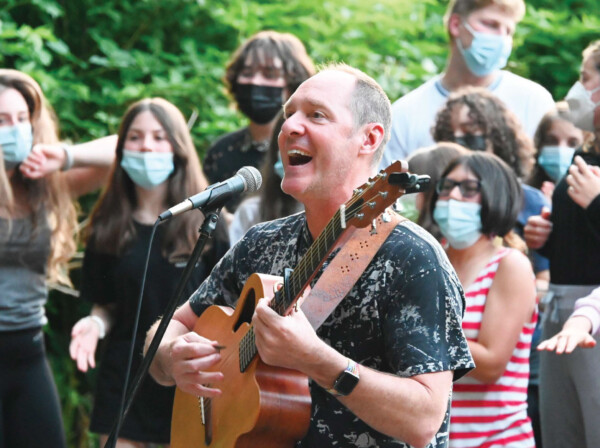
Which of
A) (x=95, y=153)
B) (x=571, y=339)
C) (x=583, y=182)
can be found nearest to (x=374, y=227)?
(x=571, y=339)

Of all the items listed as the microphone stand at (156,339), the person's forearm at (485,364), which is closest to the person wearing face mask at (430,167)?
the person's forearm at (485,364)

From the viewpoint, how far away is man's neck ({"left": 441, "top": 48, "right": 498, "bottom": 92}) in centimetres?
567

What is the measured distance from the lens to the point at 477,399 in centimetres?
406

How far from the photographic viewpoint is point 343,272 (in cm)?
269

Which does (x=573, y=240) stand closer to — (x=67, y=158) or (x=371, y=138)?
(x=371, y=138)

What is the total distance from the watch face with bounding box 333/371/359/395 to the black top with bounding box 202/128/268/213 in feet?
10.3

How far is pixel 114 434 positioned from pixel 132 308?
2.16 meters

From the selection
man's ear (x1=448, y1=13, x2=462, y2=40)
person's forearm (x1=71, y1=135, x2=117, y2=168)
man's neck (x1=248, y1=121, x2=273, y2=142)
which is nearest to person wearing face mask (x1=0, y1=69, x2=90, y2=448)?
person's forearm (x1=71, y1=135, x2=117, y2=168)

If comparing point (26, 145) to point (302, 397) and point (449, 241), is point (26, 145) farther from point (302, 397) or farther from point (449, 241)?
point (302, 397)

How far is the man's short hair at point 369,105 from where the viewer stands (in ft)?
9.77

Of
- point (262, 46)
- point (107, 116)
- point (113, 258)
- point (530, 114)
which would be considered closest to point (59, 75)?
point (107, 116)

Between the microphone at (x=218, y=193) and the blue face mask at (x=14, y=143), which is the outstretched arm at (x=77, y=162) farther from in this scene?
the microphone at (x=218, y=193)

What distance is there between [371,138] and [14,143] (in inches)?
103

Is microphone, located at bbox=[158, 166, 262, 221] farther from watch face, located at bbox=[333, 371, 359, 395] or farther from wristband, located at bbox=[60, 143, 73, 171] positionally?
wristband, located at bbox=[60, 143, 73, 171]
